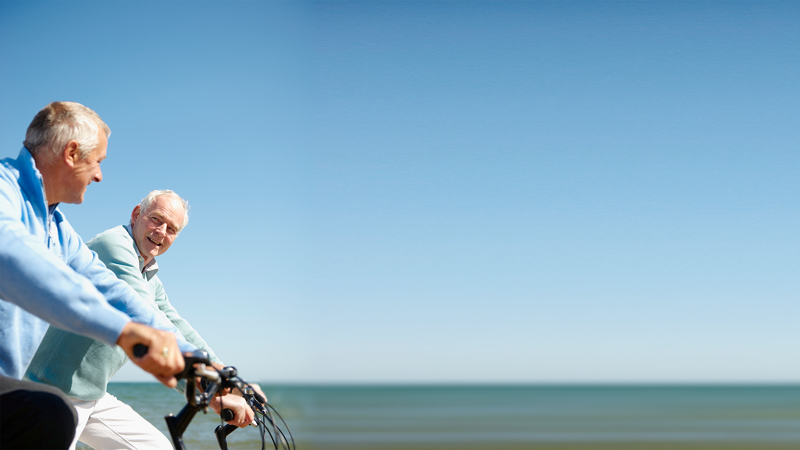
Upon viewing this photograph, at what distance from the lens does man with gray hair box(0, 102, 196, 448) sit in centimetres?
156

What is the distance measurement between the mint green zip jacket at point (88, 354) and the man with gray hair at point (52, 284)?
0.41 meters

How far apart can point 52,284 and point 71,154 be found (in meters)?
0.60

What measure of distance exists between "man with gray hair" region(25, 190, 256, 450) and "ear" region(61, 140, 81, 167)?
80 cm

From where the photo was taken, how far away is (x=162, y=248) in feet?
11.1

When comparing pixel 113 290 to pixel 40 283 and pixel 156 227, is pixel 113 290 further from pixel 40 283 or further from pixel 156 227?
pixel 156 227

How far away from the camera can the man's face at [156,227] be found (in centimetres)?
331

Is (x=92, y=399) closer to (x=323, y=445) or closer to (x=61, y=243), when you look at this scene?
(x=61, y=243)

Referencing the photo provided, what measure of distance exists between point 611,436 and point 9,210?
1495 cm

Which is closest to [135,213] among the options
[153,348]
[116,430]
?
[116,430]

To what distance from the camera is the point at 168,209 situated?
11.1ft

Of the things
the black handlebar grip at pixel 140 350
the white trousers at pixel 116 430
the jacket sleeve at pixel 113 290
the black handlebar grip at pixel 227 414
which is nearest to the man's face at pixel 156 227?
the white trousers at pixel 116 430

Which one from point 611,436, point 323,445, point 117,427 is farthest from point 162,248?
point 611,436

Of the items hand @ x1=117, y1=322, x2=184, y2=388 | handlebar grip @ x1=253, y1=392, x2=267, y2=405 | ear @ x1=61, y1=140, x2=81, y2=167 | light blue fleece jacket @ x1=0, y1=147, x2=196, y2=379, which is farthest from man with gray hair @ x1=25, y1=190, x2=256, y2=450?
hand @ x1=117, y1=322, x2=184, y2=388

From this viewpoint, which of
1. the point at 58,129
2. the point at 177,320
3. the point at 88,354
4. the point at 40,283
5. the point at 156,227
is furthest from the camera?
the point at 177,320
